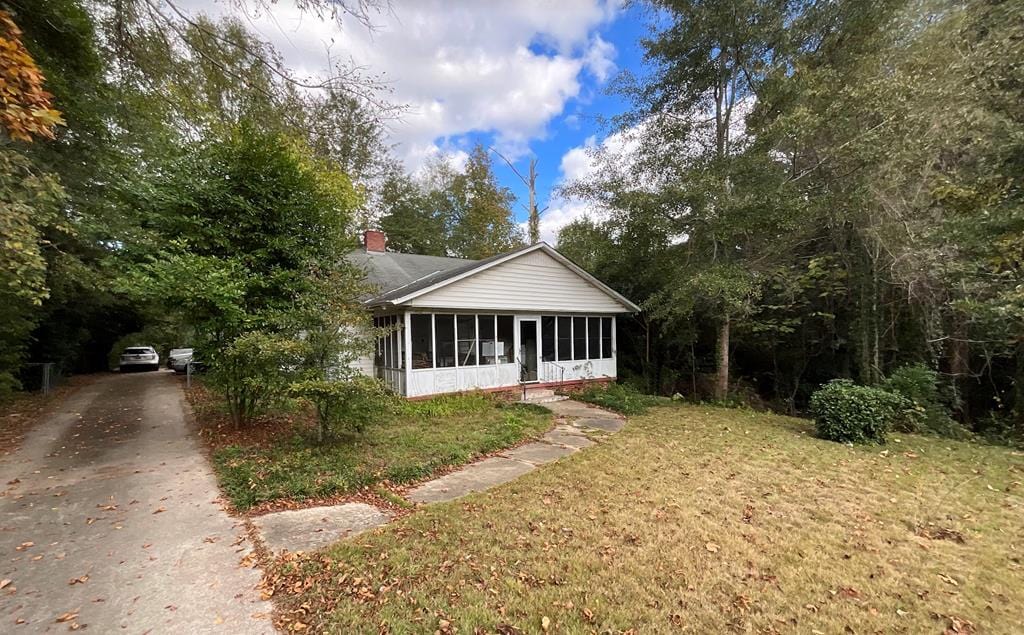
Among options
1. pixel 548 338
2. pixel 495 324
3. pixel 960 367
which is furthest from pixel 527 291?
pixel 960 367

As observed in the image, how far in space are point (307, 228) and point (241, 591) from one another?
6.37m

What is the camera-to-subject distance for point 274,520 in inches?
173

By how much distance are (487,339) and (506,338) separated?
76 cm

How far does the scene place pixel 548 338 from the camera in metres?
13.8

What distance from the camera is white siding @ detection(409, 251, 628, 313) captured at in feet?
37.7

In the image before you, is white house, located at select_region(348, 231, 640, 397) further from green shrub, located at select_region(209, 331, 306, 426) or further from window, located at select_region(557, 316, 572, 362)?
green shrub, located at select_region(209, 331, 306, 426)

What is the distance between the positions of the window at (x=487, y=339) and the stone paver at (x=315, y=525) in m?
7.67

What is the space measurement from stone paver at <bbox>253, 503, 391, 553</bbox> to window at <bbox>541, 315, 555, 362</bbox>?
30.6 feet

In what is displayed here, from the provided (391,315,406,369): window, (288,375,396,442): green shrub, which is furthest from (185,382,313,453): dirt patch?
(391,315,406,369): window

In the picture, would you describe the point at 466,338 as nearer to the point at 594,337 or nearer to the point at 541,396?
the point at 541,396

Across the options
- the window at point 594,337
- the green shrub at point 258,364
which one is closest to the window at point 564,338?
the window at point 594,337

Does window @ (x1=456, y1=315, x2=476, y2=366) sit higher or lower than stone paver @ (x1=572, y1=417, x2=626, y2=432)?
higher

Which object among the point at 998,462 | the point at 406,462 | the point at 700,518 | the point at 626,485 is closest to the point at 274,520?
the point at 406,462

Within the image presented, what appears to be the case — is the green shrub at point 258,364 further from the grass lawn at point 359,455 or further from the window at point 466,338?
the window at point 466,338
